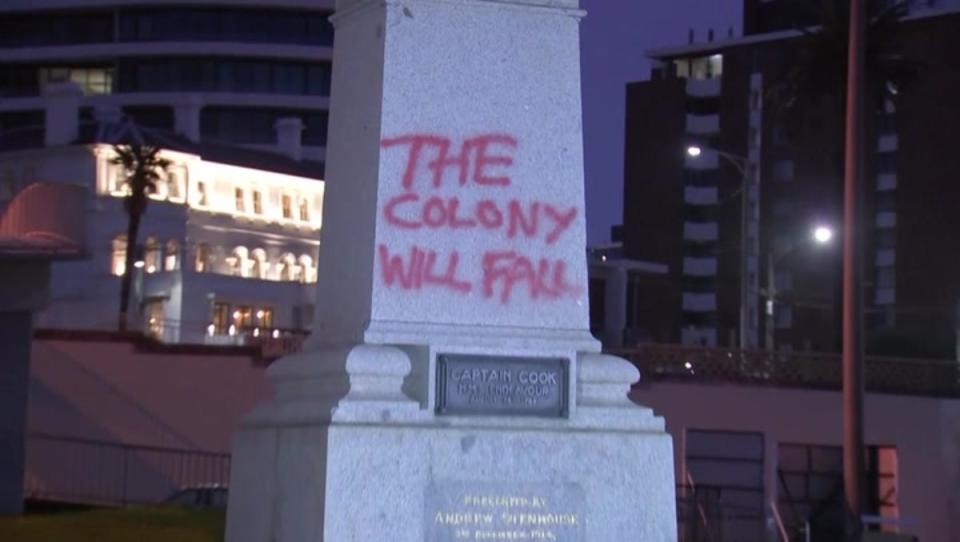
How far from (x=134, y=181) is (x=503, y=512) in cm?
5727

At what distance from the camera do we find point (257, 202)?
262ft

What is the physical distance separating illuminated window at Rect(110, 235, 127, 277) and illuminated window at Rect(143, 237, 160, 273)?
29.9 inches

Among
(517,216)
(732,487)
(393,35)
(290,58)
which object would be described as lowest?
(732,487)

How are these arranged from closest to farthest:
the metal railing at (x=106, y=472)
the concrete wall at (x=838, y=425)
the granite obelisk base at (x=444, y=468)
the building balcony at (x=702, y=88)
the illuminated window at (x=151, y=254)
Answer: the granite obelisk base at (x=444, y=468), the metal railing at (x=106, y=472), the concrete wall at (x=838, y=425), the illuminated window at (x=151, y=254), the building balcony at (x=702, y=88)

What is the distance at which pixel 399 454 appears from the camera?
11070mm

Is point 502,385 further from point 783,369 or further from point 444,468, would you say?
point 783,369

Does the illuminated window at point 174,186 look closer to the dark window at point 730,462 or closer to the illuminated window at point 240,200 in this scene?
the illuminated window at point 240,200

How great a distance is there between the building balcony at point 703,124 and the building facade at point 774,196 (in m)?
0.07

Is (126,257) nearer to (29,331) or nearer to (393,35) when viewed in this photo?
(29,331)

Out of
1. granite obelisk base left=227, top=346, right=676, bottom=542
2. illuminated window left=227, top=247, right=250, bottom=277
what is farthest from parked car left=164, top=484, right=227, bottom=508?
illuminated window left=227, top=247, right=250, bottom=277

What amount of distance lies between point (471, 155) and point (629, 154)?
89.1m

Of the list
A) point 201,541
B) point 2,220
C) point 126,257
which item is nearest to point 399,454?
point 201,541

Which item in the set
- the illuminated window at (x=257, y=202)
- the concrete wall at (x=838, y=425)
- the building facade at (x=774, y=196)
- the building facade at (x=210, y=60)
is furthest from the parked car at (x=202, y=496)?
the building facade at (x=210, y=60)

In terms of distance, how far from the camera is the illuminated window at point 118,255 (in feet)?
230
